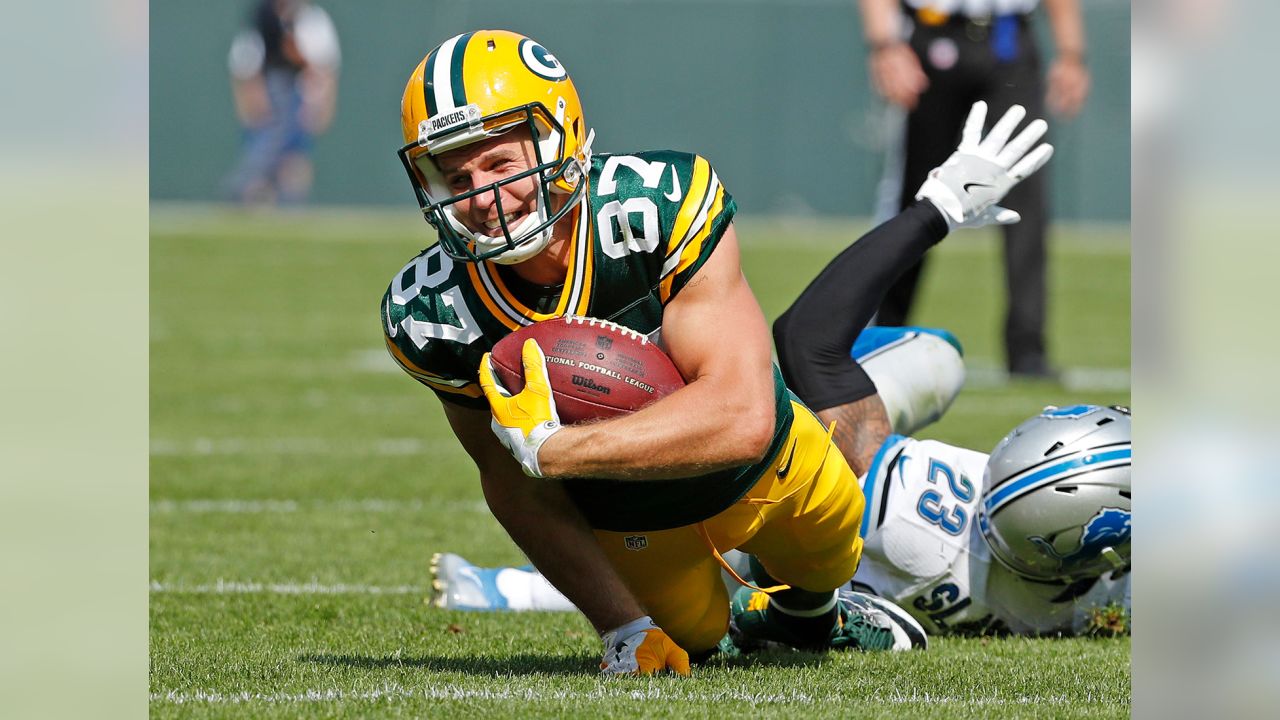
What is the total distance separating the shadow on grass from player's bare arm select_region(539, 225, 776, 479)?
529 mm

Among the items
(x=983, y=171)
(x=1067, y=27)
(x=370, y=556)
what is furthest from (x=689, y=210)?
(x=1067, y=27)

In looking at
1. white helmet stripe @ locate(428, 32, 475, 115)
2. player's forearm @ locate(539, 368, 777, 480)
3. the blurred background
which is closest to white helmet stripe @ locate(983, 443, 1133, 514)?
player's forearm @ locate(539, 368, 777, 480)

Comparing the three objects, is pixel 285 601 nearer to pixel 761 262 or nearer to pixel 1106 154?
pixel 761 262

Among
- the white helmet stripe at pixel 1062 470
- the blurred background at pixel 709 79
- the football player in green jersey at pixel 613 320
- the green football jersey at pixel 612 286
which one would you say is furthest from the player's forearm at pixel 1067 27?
the blurred background at pixel 709 79

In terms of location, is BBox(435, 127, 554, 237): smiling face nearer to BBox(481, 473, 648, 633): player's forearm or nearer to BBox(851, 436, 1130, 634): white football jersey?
BBox(481, 473, 648, 633): player's forearm

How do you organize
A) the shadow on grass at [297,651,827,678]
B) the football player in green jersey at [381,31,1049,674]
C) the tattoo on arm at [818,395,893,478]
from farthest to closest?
the tattoo on arm at [818,395,893,478] < the shadow on grass at [297,651,827,678] < the football player in green jersey at [381,31,1049,674]

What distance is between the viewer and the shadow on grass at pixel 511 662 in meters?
3.12

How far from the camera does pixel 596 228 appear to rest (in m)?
2.99

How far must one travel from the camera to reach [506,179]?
288 centimetres

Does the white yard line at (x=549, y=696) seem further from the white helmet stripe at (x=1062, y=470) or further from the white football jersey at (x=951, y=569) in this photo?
the white football jersey at (x=951, y=569)

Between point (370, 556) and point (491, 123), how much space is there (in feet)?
6.65

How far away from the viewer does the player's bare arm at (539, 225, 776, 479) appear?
2.76 metres

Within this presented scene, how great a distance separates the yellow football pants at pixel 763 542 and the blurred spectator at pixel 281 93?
16.1 m

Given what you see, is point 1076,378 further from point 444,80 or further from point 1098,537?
point 444,80
